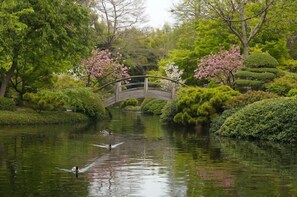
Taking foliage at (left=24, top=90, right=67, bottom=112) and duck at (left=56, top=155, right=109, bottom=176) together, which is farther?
foliage at (left=24, top=90, right=67, bottom=112)

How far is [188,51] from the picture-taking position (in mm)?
42562

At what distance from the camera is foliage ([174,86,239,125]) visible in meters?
29.0

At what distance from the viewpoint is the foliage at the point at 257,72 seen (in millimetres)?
30328

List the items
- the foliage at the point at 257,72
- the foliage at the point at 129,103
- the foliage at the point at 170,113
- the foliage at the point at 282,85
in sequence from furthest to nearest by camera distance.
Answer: the foliage at the point at 129,103
the foliage at the point at 170,113
the foliage at the point at 257,72
the foliage at the point at 282,85

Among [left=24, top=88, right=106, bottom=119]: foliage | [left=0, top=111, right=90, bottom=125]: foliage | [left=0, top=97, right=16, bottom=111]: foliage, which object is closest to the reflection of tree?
[left=0, top=111, right=90, bottom=125]: foliage

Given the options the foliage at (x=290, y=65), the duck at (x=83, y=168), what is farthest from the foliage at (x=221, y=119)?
the duck at (x=83, y=168)

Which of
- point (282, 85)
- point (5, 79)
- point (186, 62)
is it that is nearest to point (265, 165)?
point (282, 85)

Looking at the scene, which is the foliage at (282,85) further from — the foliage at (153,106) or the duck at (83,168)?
the foliage at (153,106)

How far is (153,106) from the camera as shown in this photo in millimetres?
52562

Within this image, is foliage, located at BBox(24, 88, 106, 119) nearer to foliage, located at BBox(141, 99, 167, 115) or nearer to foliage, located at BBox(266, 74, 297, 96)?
foliage, located at BBox(266, 74, 297, 96)

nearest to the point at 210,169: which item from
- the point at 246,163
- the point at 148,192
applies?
the point at 246,163

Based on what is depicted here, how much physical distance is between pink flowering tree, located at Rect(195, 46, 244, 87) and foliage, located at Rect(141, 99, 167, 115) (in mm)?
14996

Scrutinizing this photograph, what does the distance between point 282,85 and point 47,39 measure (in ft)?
41.6

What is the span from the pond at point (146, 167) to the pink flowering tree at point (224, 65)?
1229 centimetres
